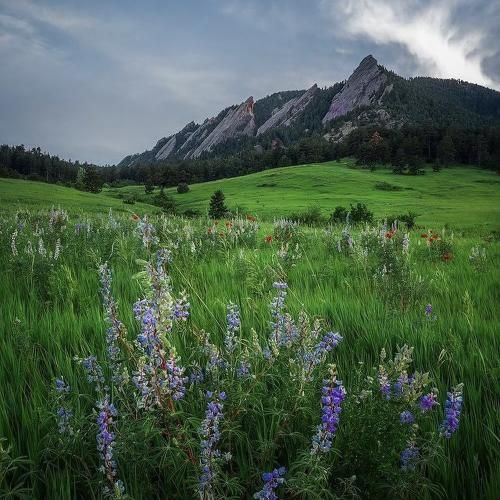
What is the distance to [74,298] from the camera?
4.28 metres

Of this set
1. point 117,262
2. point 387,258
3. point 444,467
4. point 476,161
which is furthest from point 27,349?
point 476,161

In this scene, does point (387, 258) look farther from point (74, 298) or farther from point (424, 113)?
point (424, 113)

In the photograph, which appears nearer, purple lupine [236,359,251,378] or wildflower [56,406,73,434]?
wildflower [56,406,73,434]

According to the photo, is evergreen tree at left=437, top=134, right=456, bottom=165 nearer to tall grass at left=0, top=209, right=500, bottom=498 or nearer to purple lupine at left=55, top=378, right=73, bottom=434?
tall grass at left=0, top=209, right=500, bottom=498

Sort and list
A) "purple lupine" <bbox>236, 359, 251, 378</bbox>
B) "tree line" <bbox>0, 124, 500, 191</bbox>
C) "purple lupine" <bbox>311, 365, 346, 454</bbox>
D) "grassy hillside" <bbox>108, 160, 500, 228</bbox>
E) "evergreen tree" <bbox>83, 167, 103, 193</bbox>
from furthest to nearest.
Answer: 1. "tree line" <bbox>0, 124, 500, 191</bbox>
2. "evergreen tree" <bbox>83, 167, 103, 193</bbox>
3. "grassy hillside" <bbox>108, 160, 500, 228</bbox>
4. "purple lupine" <bbox>236, 359, 251, 378</bbox>
5. "purple lupine" <bbox>311, 365, 346, 454</bbox>

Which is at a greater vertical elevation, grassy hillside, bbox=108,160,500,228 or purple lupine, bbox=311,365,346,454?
grassy hillside, bbox=108,160,500,228

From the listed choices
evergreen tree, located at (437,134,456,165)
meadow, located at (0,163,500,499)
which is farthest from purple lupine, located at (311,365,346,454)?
evergreen tree, located at (437,134,456,165)

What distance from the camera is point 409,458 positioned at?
5.34ft

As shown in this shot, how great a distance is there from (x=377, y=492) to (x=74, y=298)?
143 inches

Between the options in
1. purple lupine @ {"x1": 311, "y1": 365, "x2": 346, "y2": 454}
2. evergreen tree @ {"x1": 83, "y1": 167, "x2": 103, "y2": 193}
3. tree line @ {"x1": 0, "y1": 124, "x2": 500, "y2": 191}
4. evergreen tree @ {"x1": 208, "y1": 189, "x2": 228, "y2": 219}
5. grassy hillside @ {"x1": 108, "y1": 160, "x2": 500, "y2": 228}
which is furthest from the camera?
tree line @ {"x1": 0, "y1": 124, "x2": 500, "y2": 191}

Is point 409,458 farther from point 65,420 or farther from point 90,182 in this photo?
point 90,182

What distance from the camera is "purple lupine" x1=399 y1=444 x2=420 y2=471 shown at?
160cm

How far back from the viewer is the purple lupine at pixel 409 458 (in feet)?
5.26

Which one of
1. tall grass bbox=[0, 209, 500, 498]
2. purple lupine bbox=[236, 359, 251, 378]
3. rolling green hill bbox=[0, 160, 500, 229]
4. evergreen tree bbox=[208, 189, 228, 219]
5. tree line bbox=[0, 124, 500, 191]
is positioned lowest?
tall grass bbox=[0, 209, 500, 498]
